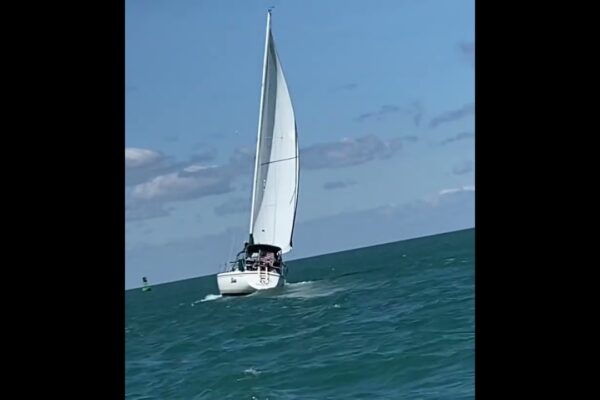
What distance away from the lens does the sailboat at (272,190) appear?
28516 millimetres

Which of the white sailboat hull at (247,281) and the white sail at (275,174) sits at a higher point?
the white sail at (275,174)

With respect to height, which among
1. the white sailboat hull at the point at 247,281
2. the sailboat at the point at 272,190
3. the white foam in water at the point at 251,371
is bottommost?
the white foam in water at the point at 251,371

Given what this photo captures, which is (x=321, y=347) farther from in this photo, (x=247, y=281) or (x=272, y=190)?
(x=272, y=190)

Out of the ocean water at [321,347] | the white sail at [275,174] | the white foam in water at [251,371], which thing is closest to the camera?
the ocean water at [321,347]

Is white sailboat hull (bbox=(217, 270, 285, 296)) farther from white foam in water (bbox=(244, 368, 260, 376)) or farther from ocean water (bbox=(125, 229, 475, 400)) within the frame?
white foam in water (bbox=(244, 368, 260, 376))

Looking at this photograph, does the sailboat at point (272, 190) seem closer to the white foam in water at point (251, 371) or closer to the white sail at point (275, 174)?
the white sail at point (275, 174)

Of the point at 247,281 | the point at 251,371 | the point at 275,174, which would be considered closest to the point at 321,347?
the point at 251,371

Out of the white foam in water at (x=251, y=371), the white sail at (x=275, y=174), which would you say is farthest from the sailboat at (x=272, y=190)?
the white foam in water at (x=251, y=371)

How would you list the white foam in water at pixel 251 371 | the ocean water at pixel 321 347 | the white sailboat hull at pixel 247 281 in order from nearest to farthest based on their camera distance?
the ocean water at pixel 321 347, the white foam in water at pixel 251 371, the white sailboat hull at pixel 247 281

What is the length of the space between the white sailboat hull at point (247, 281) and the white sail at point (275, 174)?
0.99 meters

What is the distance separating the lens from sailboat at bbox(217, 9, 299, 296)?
28516 millimetres

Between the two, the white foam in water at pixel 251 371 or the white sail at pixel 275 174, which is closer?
the white foam in water at pixel 251 371
